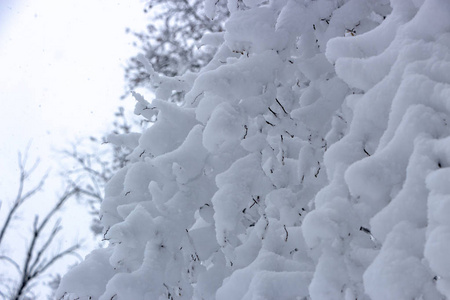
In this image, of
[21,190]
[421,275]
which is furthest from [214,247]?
[21,190]

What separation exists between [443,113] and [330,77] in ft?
3.51

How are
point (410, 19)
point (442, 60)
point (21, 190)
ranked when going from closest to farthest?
point (442, 60), point (410, 19), point (21, 190)

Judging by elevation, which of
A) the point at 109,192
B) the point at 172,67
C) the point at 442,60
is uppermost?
the point at 172,67

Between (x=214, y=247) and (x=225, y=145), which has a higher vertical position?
(x=225, y=145)

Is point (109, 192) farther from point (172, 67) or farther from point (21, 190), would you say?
point (21, 190)

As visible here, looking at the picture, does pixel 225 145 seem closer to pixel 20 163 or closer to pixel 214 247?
pixel 214 247

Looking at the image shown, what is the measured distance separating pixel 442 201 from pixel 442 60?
0.59 meters

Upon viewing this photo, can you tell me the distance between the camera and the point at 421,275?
1267mm

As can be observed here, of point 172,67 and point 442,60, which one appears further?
point 172,67

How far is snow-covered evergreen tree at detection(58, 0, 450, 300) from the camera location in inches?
53.7

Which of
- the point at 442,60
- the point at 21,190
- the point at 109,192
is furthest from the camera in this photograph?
the point at 21,190

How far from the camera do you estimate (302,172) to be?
2291 millimetres

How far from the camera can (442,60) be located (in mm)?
1568

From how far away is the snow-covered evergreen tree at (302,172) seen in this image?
1.36 m
